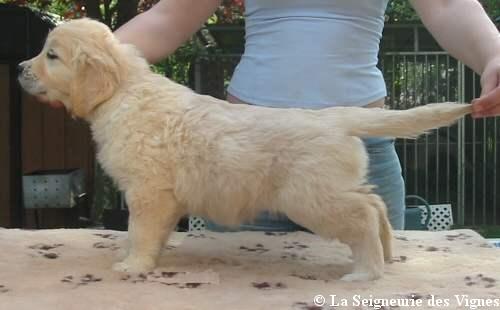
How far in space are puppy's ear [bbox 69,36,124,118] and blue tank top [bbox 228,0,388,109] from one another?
53 cm

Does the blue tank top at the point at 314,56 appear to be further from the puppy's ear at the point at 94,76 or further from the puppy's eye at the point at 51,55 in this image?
the puppy's eye at the point at 51,55

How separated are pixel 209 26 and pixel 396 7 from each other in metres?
2.21

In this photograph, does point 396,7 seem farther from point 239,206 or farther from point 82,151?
point 239,206

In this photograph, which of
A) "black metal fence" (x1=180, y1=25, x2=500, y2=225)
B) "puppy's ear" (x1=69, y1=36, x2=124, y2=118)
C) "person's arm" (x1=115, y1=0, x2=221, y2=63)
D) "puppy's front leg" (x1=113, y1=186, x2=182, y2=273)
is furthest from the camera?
"black metal fence" (x1=180, y1=25, x2=500, y2=225)

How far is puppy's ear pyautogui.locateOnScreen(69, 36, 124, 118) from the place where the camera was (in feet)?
7.61

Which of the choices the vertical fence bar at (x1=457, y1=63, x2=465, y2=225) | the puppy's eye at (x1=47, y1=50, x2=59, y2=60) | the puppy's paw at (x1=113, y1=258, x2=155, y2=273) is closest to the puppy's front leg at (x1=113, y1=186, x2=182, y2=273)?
the puppy's paw at (x1=113, y1=258, x2=155, y2=273)

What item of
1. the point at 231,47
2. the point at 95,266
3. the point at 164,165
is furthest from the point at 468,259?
the point at 231,47

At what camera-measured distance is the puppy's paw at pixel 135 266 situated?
218cm

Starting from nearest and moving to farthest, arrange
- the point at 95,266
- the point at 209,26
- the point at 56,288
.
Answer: the point at 56,288
the point at 95,266
the point at 209,26

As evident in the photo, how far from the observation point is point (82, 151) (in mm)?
8664

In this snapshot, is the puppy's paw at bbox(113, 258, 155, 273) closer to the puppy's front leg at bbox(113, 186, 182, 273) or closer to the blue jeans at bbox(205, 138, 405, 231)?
the puppy's front leg at bbox(113, 186, 182, 273)

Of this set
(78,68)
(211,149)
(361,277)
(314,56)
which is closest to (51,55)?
(78,68)

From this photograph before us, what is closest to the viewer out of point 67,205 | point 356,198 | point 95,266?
point 356,198

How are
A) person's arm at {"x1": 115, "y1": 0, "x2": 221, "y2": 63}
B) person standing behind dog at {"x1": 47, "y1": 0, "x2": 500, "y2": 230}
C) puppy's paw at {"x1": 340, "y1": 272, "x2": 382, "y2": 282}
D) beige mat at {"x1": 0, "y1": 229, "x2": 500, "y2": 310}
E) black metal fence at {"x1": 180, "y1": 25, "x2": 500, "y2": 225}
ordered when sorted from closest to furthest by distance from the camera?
beige mat at {"x1": 0, "y1": 229, "x2": 500, "y2": 310} < puppy's paw at {"x1": 340, "y1": 272, "x2": 382, "y2": 282} < person standing behind dog at {"x1": 47, "y1": 0, "x2": 500, "y2": 230} < person's arm at {"x1": 115, "y1": 0, "x2": 221, "y2": 63} < black metal fence at {"x1": 180, "y1": 25, "x2": 500, "y2": 225}
